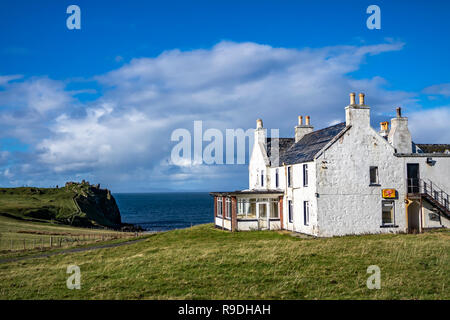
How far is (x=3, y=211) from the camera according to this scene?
64688 millimetres

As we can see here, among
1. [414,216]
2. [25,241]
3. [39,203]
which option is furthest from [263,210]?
[39,203]

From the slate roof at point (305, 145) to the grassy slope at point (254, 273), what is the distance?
9261mm

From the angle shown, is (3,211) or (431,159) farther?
(3,211)

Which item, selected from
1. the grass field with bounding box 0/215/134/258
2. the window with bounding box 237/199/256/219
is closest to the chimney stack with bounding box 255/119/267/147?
the window with bounding box 237/199/256/219

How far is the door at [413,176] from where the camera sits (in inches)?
1308

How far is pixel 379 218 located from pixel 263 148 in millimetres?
15005

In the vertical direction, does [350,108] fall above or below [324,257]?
above

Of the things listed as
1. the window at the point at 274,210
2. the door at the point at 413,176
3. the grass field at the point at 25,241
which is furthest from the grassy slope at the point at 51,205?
the door at the point at 413,176

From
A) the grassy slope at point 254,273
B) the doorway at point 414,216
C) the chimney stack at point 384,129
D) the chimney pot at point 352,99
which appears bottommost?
the grassy slope at point 254,273

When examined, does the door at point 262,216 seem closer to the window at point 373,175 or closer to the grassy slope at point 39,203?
the window at point 373,175

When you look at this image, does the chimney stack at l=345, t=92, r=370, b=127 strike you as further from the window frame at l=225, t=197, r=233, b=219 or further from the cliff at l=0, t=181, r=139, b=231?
the cliff at l=0, t=181, r=139, b=231

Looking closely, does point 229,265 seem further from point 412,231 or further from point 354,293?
point 412,231
